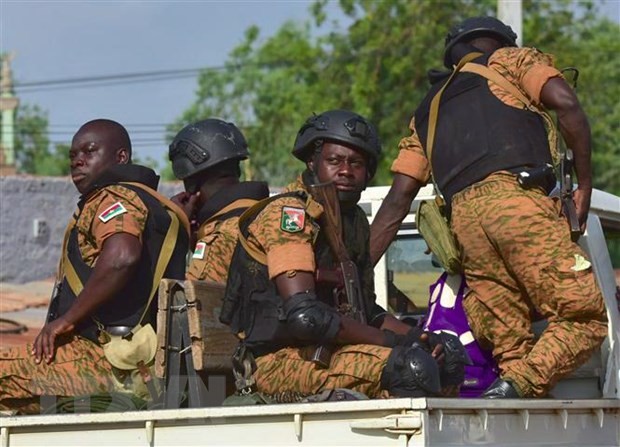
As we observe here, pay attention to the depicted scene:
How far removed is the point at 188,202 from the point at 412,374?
75.3 inches

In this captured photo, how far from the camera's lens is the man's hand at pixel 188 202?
6.38 metres

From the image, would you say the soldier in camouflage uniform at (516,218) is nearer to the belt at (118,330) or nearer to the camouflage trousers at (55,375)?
the belt at (118,330)

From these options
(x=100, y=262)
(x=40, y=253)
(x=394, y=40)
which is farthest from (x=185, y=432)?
(x=394, y=40)

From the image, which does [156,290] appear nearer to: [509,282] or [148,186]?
[148,186]

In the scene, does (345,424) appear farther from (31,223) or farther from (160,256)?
(31,223)

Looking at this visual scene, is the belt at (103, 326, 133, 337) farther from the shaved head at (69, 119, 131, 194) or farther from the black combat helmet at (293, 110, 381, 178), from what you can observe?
the black combat helmet at (293, 110, 381, 178)

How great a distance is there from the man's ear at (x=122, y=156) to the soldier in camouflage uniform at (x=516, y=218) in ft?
4.16

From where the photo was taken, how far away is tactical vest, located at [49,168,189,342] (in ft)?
18.5

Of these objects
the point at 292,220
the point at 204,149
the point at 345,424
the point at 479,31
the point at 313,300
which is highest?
the point at 479,31

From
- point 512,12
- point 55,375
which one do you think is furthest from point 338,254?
point 512,12

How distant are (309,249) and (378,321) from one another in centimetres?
73

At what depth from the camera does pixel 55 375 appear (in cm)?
557

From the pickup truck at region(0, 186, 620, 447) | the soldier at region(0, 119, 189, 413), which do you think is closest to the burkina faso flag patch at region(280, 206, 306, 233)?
the pickup truck at region(0, 186, 620, 447)

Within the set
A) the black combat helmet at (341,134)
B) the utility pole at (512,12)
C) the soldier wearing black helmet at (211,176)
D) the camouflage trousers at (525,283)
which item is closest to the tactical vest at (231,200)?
the soldier wearing black helmet at (211,176)
